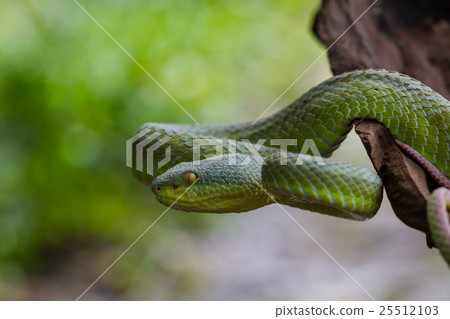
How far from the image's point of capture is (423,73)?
313 centimetres

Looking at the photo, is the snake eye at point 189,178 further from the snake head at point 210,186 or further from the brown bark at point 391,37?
the brown bark at point 391,37

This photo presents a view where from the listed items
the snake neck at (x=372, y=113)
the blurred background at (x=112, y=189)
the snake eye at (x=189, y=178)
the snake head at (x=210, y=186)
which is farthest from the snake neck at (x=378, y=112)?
the blurred background at (x=112, y=189)

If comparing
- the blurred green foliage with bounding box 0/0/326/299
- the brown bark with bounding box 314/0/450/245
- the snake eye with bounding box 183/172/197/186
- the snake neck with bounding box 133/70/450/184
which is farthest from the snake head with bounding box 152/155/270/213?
the blurred green foliage with bounding box 0/0/326/299

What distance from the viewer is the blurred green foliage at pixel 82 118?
14.8 feet

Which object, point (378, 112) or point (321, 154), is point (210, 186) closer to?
point (321, 154)

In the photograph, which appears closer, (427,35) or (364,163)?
(427,35)

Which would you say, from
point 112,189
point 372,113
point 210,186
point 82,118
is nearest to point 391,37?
point 372,113

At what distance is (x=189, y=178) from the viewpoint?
7.67 ft

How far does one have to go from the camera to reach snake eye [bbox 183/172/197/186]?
92.0 inches

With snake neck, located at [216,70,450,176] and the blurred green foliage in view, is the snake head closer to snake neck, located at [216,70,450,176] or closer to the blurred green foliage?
snake neck, located at [216,70,450,176]

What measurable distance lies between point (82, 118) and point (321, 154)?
2.83m
